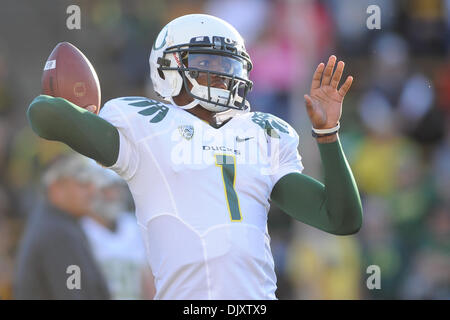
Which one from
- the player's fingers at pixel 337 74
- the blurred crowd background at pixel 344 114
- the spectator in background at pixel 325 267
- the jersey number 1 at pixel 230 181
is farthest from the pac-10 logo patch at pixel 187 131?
the spectator in background at pixel 325 267

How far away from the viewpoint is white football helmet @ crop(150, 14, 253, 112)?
10.9 feet

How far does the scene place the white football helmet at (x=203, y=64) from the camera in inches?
131

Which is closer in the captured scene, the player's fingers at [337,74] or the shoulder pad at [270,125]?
the player's fingers at [337,74]

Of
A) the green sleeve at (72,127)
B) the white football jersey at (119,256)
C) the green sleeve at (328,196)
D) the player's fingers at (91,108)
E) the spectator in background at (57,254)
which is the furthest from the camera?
the white football jersey at (119,256)

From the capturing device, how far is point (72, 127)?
299 cm

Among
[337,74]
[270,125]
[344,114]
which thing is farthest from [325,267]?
[337,74]

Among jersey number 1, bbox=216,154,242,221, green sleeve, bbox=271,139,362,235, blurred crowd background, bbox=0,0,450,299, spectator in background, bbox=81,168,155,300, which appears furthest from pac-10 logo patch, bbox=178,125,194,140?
blurred crowd background, bbox=0,0,450,299

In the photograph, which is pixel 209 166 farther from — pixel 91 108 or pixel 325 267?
pixel 325 267

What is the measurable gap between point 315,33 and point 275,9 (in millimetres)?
615

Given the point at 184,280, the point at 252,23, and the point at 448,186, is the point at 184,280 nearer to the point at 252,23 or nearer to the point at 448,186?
the point at 448,186

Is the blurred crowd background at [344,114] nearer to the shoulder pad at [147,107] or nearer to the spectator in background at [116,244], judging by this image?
the spectator in background at [116,244]

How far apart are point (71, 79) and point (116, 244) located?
229 cm

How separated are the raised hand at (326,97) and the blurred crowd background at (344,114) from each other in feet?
13.7
